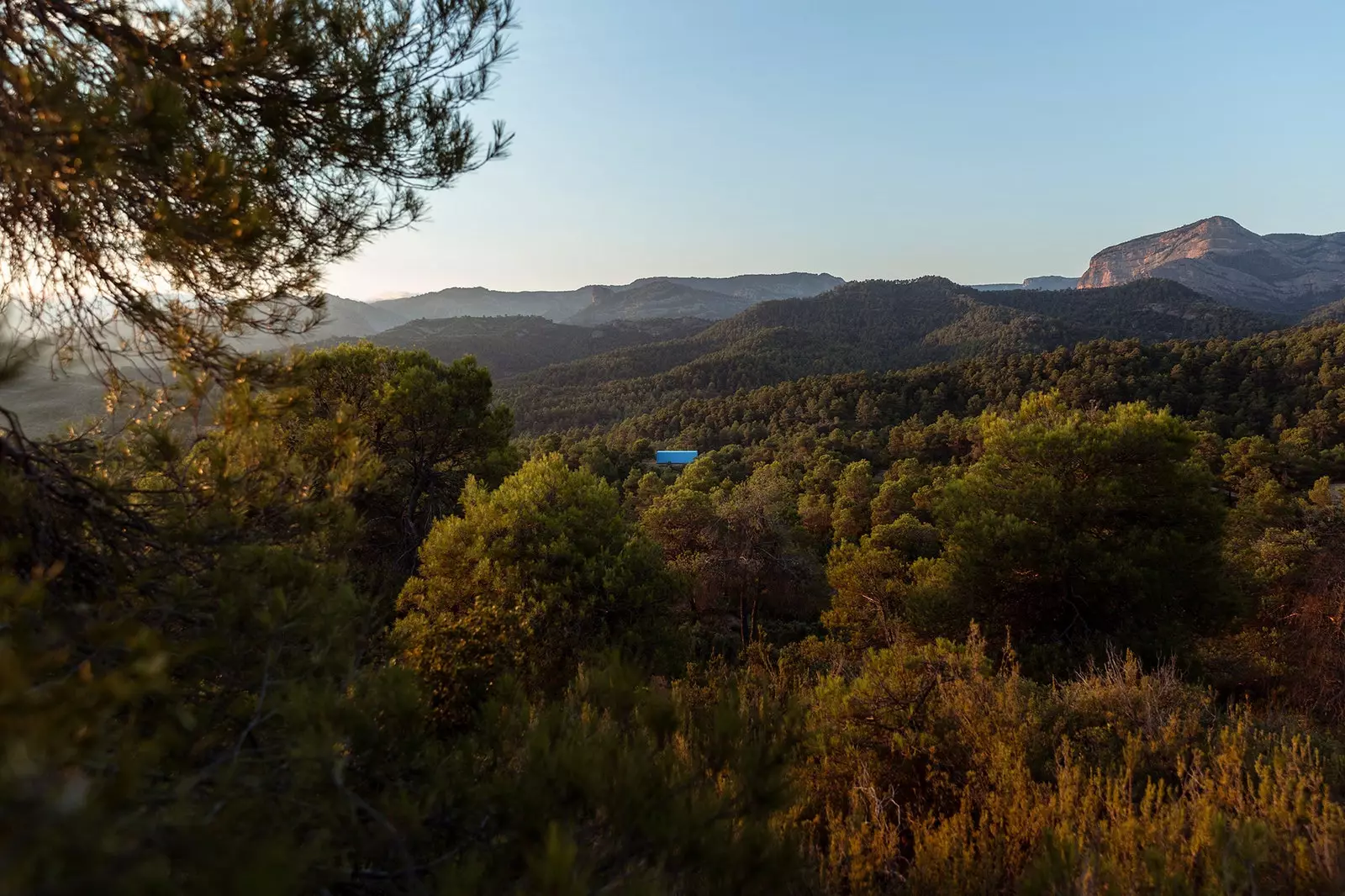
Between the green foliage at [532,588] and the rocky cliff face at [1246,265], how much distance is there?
164 meters

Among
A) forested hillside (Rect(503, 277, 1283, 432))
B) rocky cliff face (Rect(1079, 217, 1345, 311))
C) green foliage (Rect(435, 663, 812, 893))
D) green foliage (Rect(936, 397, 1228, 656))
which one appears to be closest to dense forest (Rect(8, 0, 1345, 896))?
green foliage (Rect(435, 663, 812, 893))

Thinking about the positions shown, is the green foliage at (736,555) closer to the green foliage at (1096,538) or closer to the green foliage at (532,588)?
the green foliage at (1096,538)

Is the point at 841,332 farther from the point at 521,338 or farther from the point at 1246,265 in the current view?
the point at 1246,265

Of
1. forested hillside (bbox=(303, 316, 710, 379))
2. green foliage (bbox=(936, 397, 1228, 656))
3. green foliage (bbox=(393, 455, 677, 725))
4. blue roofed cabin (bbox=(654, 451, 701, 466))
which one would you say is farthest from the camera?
forested hillside (bbox=(303, 316, 710, 379))

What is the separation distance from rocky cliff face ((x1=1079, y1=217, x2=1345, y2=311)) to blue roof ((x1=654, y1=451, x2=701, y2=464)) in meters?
141

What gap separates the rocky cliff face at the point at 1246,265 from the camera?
138m

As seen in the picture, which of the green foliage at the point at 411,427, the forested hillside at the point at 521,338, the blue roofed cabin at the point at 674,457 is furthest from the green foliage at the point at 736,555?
the forested hillside at the point at 521,338

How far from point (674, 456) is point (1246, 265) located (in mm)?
199959

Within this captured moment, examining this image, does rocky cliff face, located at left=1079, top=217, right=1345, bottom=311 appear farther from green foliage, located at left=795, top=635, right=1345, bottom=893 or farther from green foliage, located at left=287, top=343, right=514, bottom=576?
green foliage, located at left=795, top=635, right=1345, bottom=893

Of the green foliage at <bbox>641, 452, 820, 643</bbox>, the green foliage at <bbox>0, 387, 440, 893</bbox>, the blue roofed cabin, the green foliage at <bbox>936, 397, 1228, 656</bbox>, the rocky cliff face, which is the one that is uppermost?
the rocky cliff face

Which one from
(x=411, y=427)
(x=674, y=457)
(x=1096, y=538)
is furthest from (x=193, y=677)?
(x=674, y=457)

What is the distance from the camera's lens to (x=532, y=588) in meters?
5.88

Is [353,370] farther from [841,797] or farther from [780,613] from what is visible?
[780,613]

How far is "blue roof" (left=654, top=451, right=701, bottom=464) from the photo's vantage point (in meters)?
36.5
